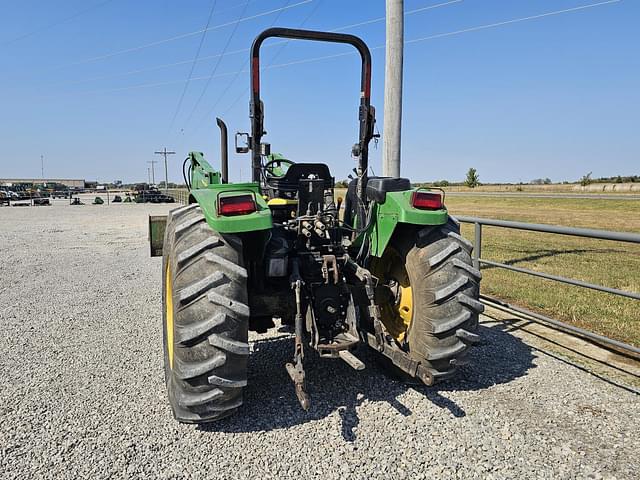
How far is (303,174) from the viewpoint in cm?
384

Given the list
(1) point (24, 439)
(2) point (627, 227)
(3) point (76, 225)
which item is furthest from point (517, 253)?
(3) point (76, 225)

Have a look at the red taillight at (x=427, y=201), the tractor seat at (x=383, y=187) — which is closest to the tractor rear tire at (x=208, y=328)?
the tractor seat at (x=383, y=187)

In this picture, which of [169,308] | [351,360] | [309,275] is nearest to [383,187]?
[309,275]

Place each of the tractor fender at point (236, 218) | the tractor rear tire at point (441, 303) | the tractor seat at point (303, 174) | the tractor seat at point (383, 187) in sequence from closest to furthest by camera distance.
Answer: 1. the tractor fender at point (236, 218)
2. the tractor rear tire at point (441, 303)
3. the tractor seat at point (383, 187)
4. the tractor seat at point (303, 174)

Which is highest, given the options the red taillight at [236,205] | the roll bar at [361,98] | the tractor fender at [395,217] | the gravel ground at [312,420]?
the roll bar at [361,98]

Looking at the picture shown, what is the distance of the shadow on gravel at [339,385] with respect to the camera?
3.06m

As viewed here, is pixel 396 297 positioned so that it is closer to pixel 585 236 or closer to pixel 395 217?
pixel 395 217

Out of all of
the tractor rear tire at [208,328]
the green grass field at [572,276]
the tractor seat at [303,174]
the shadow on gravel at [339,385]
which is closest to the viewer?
the tractor rear tire at [208,328]

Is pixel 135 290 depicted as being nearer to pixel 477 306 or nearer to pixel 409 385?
pixel 409 385

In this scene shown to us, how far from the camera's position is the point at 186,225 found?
3.00 meters

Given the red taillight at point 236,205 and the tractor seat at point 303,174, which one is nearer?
the red taillight at point 236,205

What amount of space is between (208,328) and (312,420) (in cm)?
99

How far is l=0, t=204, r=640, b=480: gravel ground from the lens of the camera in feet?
8.43

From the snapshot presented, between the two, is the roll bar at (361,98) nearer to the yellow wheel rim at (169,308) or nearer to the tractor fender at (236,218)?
the tractor fender at (236,218)
